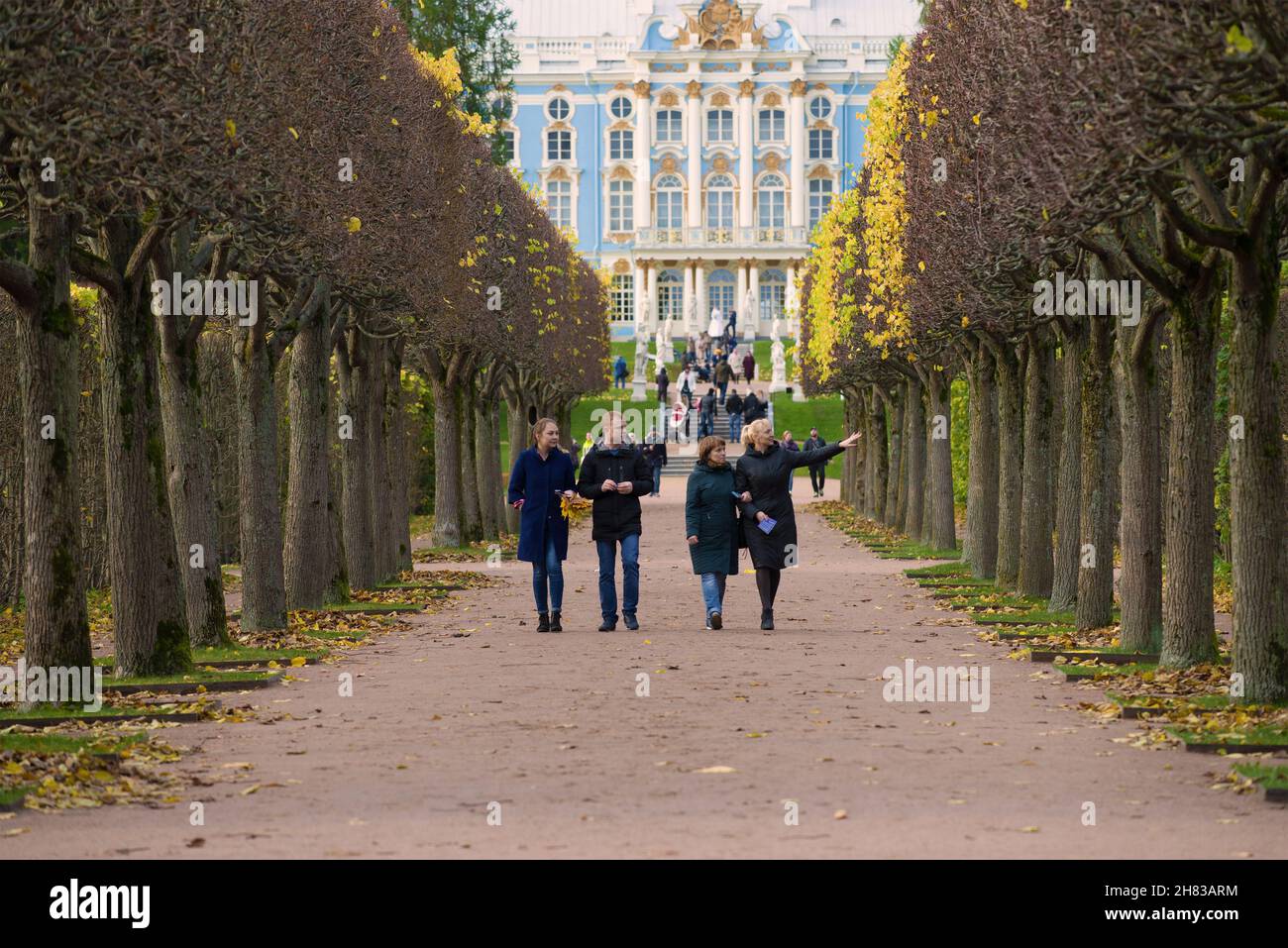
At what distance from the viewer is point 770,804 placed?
32.5 feet

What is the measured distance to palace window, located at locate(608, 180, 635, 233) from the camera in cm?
11681

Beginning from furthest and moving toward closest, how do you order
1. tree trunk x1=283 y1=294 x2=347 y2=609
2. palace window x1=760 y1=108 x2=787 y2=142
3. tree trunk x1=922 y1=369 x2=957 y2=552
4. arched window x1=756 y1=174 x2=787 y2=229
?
palace window x1=760 y1=108 x2=787 y2=142 → arched window x1=756 y1=174 x2=787 y2=229 → tree trunk x1=922 y1=369 x2=957 y2=552 → tree trunk x1=283 y1=294 x2=347 y2=609

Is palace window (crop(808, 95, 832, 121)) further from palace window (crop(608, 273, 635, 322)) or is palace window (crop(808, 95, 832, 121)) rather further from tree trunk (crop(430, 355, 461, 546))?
tree trunk (crop(430, 355, 461, 546))

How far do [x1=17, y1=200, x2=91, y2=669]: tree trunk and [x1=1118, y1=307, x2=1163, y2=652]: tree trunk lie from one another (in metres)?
8.00

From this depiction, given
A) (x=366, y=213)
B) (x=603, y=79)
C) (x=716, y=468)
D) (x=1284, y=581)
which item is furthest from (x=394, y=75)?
(x=603, y=79)

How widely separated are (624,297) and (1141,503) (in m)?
98.9

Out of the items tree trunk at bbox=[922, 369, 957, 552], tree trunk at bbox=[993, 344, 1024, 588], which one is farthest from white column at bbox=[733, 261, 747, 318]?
tree trunk at bbox=[993, 344, 1024, 588]

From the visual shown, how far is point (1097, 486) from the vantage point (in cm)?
1914

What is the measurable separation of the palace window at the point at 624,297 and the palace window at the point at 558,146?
291 inches

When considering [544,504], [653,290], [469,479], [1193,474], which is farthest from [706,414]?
[1193,474]

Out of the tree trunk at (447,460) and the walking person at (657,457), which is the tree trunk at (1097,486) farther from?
the walking person at (657,457)

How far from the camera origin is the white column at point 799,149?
114 metres

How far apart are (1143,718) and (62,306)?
7414 mm

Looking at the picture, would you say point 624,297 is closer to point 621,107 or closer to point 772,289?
point 772,289
